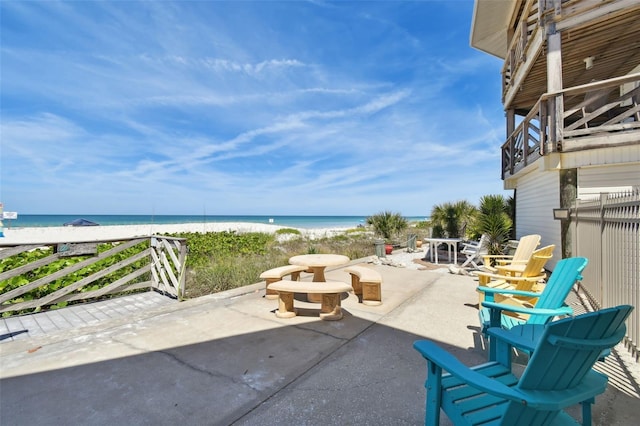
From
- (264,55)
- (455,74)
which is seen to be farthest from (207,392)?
(455,74)

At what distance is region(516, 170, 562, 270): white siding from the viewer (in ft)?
21.1

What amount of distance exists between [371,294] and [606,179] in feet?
17.7

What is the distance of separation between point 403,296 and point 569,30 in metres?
6.64

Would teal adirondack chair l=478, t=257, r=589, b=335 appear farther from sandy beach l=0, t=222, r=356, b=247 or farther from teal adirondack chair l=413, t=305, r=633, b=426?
sandy beach l=0, t=222, r=356, b=247

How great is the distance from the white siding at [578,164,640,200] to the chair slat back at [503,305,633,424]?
617cm

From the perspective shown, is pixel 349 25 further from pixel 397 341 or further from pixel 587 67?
pixel 397 341

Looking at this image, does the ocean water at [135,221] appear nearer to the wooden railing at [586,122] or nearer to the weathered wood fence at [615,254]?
the wooden railing at [586,122]

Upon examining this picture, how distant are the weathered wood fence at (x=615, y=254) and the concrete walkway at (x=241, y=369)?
1.72ft

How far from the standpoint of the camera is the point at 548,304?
2.60 m

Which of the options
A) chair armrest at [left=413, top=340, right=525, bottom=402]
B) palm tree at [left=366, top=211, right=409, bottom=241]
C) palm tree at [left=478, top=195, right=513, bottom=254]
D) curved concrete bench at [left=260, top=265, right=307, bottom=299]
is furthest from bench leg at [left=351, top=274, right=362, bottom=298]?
palm tree at [left=366, top=211, right=409, bottom=241]

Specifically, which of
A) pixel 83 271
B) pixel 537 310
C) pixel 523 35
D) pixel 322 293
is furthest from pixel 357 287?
pixel 523 35

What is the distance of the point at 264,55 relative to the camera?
1205 centimetres

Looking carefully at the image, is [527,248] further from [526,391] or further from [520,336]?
[526,391]

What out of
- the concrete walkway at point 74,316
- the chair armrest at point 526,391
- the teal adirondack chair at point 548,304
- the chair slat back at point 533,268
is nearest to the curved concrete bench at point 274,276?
the concrete walkway at point 74,316
